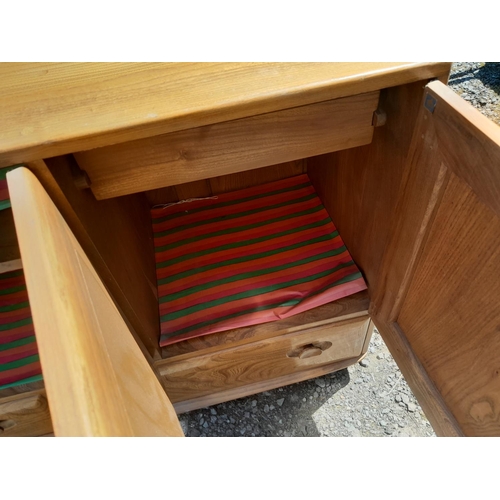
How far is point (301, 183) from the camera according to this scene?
107 cm

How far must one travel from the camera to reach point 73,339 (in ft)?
0.84

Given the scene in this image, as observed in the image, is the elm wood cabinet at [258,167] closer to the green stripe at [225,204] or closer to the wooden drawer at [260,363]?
the wooden drawer at [260,363]

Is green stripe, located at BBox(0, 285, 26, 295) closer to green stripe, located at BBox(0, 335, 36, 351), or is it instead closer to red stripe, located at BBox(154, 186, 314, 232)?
green stripe, located at BBox(0, 335, 36, 351)

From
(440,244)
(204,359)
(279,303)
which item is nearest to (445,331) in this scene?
(440,244)

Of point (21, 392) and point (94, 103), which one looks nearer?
point (94, 103)

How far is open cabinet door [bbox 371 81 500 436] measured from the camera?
1.33 feet

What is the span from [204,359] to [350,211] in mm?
434

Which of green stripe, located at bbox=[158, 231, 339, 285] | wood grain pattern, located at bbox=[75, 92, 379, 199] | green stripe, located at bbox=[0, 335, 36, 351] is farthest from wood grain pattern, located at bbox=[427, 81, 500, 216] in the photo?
green stripe, located at bbox=[0, 335, 36, 351]

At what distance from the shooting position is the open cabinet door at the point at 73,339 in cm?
23

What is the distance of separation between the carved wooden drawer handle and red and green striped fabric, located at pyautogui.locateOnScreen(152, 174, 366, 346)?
4.6 inches

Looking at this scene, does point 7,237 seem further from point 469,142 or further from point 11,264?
point 469,142

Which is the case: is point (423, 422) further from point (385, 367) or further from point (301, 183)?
point (301, 183)
